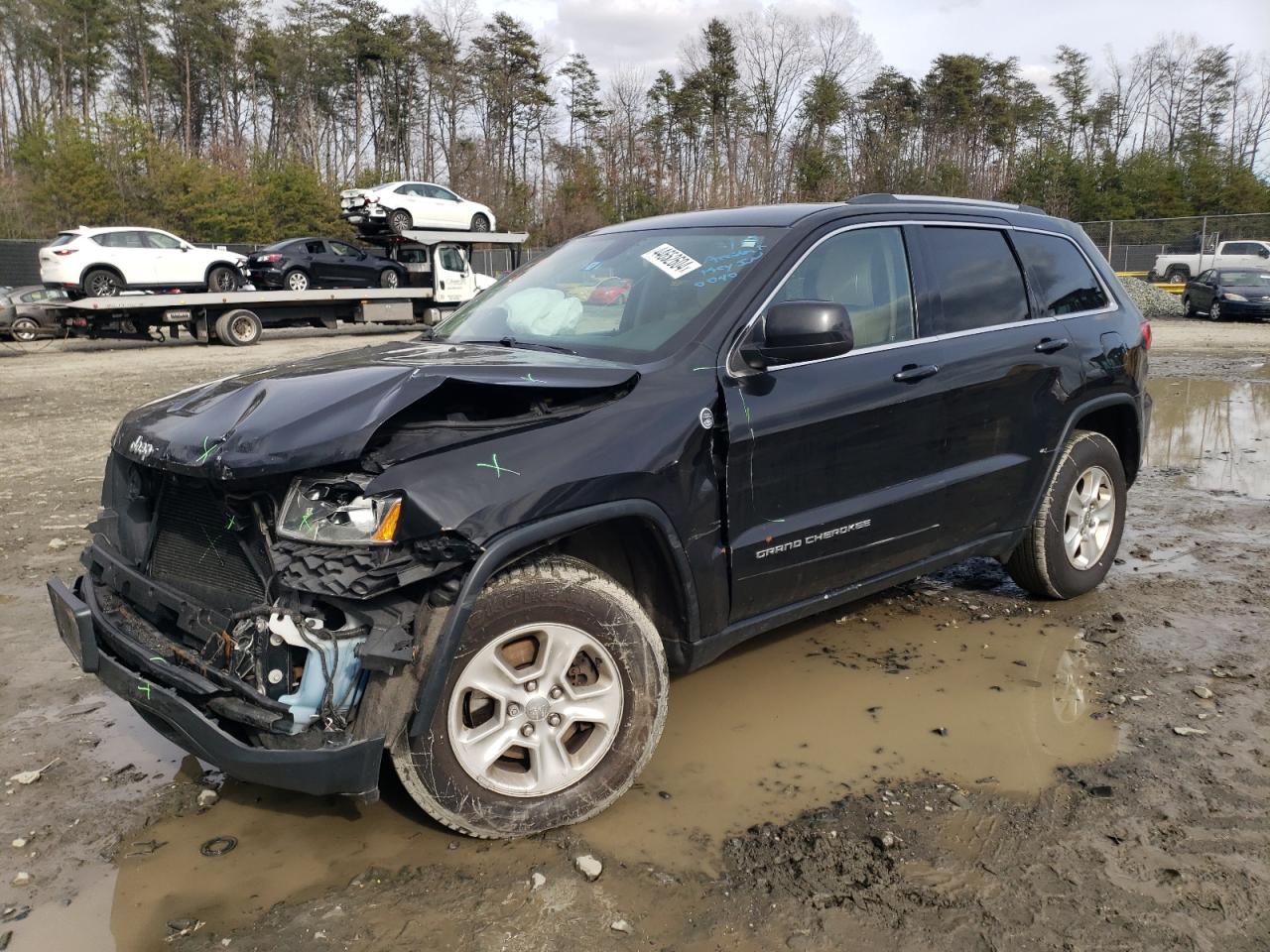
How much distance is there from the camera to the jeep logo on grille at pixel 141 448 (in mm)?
2938

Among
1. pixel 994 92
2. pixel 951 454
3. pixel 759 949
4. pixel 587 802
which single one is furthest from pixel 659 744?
pixel 994 92

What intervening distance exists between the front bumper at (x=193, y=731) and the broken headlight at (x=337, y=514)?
522mm

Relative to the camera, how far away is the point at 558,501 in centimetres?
274

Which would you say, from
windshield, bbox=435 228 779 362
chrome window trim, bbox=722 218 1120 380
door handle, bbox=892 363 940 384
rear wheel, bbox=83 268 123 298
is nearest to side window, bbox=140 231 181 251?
rear wheel, bbox=83 268 123 298

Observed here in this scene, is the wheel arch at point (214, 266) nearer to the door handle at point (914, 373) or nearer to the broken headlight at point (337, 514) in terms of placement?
the door handle at point (914, 373)

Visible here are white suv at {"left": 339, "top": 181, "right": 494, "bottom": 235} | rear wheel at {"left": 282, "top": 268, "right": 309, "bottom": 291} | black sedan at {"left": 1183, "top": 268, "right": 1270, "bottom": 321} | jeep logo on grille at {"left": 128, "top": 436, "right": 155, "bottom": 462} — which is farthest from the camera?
black sedan at {"left": 1183, "top": 268, "right": 1270, "bottom": 321}

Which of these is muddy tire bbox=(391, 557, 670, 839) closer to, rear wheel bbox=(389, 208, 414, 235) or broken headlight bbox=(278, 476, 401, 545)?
broken headlight bbox=(278, 476, 401, 545)

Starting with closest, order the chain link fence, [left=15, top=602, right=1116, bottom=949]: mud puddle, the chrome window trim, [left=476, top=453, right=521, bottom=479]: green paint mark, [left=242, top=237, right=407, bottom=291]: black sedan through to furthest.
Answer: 1. [left=476, top=453, right=521, bottom=479]: green paint mark
2. [left=15, top=602, right=1116, bottom=949]: mud puddle
3. the chrome window trim
4. [left=242, top=237, right=407, bottom=291]: black sedan
5. the chain link fence

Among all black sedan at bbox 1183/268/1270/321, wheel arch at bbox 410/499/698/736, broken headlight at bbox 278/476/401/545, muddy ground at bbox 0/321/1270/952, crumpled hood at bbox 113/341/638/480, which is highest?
black sedan at bbox 1183/268/1270/321

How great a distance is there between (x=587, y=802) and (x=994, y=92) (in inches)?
2822

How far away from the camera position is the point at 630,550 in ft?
10.2

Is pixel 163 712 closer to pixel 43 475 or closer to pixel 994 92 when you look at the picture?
pixel 43 475

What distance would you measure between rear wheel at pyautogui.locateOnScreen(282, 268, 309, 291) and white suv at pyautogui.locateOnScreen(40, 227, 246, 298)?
3.45ft

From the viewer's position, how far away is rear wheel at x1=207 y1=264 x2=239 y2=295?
71.8ft
